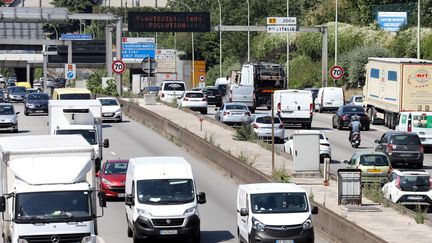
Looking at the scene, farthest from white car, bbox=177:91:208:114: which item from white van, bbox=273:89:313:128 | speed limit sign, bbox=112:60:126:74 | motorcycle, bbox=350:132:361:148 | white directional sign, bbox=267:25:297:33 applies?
motorcycle, bbox=350:132:361:148

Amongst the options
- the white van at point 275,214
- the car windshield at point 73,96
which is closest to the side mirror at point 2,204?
the white van at point 275,214

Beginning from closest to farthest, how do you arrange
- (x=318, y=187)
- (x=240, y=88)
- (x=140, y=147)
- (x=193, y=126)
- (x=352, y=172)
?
1. (x=352, y=172)
2. (x=318, y=187)
3. (x=140, y=147)
4. (x=193, y=126)
5. (x=240, y=88)

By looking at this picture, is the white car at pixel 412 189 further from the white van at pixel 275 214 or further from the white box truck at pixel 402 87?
the white box truck at pixel 402 87

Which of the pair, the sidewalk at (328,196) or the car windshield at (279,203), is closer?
the car windshield at (279,203)

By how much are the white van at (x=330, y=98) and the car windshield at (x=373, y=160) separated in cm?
3880

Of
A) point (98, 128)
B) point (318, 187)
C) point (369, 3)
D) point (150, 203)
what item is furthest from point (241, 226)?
point (369, 3)

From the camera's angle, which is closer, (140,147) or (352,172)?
(352,172)

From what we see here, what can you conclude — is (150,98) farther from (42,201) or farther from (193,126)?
(42,201)

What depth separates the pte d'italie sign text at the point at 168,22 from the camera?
302 ft

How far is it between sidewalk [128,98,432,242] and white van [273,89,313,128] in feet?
11.3

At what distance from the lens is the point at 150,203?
29.3 metres

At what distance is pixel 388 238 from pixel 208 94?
6005 cm

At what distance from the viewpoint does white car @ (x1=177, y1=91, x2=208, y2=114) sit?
77000 mm

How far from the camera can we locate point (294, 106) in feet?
209
